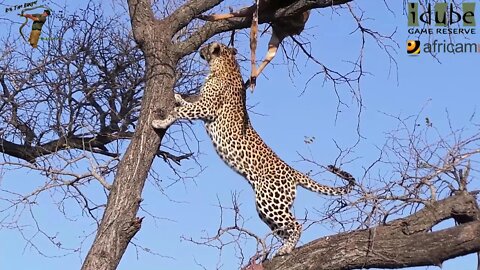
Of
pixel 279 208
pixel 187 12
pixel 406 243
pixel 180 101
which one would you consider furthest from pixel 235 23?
pixel 406 243

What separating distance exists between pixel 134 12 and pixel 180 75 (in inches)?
55.2

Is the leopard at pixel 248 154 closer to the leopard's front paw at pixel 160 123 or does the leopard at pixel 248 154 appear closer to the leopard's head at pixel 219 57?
the leopard's front paw at pixel 160 123

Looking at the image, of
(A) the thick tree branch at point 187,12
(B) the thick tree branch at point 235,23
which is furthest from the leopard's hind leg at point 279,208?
(A) the thick tree branch at point 187,12

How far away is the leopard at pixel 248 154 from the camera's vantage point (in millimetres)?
7242

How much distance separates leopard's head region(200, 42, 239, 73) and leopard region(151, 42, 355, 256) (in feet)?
0.55

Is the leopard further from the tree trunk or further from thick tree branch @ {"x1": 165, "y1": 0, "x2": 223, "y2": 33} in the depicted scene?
thick tree branch @ {"x1": 165, "y1": 0, "x2": 223, "y2": 33}

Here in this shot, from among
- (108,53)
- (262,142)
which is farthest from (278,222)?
(108,53)

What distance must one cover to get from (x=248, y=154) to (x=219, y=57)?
1176mm

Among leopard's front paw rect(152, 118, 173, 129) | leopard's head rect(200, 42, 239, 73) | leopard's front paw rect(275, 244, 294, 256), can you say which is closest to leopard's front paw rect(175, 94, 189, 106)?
leopard's front paw rect(152, 118, 173, 129)

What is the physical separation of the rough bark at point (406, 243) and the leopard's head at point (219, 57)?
2.23 metres

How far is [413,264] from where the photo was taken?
6371 millimetres

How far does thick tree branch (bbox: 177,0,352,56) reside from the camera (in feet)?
25.0

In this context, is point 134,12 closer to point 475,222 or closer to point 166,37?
point 166,37

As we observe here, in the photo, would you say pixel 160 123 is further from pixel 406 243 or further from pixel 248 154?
pixel 406 243
